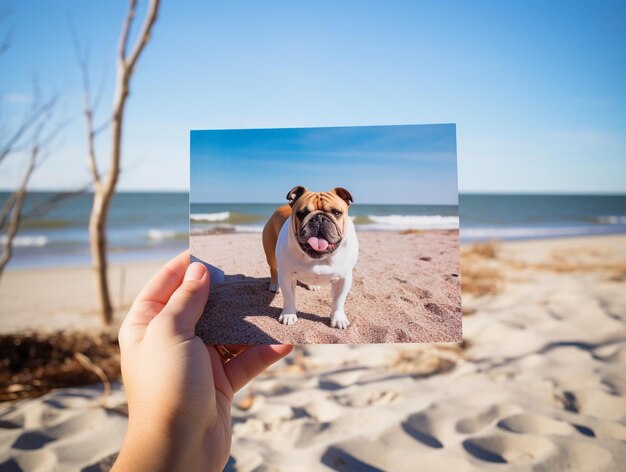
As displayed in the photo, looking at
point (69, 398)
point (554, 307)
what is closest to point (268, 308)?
point (69, 398)

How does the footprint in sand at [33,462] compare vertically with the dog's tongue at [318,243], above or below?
below

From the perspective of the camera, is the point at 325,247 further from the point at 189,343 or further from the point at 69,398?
the point at 69,398

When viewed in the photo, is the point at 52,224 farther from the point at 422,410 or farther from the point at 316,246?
the point at 316,246

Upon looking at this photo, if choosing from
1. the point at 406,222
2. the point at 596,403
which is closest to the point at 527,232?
the point at 596,403

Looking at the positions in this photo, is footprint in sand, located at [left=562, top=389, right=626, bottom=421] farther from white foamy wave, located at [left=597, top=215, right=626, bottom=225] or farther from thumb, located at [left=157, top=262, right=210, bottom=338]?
white foamy wave, located at [left=597, top=215, right=626, bottom=225]

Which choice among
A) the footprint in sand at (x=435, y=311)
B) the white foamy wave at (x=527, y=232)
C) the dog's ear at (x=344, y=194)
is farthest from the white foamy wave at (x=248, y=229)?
the white foamy wave at (x=527, y=232)

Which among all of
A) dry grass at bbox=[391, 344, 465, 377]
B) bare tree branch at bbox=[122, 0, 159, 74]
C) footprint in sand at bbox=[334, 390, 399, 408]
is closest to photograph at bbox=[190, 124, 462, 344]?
footprint in sand at bbox=[334, 390, 399, 408]

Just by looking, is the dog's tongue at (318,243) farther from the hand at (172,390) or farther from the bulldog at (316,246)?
the hand at (172,390)
